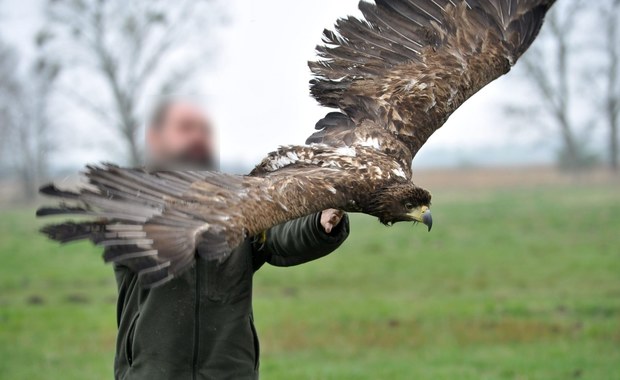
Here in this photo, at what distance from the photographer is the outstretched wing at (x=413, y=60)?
20.4 ft

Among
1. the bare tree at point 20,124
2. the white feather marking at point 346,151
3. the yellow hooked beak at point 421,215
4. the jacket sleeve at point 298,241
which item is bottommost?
the jacket sleeve at point 298,241

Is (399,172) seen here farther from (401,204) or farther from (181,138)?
(181,138)

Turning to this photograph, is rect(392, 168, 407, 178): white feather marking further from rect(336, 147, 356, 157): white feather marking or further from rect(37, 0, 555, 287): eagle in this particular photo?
rect(336, 147, 356, 157): white feather marking

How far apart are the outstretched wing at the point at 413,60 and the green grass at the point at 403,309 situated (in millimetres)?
3456

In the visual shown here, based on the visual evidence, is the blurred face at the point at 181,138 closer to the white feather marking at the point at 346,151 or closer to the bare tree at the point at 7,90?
the white feather marking at the point at 346,151

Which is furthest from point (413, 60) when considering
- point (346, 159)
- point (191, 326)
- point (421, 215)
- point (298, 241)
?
point (191, 326)

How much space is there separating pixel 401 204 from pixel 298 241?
2.86 feet

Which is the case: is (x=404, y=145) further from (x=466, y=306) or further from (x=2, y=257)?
(x=2, y=257)

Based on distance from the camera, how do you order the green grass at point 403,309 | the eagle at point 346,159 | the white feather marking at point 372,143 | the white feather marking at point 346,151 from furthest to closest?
1. the green grass at point 403,309
2. the white feather marking at point 372,143
3. the white feather marking at point 346,151
4. the eagle at point 346,159

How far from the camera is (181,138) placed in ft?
14.6

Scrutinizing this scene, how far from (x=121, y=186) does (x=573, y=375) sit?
5898 mm

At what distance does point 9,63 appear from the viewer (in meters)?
49.3

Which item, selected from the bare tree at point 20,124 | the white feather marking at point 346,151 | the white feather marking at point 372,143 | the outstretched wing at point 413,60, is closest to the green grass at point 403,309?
the outstretched wing at point 413,60

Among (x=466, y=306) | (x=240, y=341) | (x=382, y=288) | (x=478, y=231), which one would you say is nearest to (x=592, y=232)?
(x=478, y=231)
